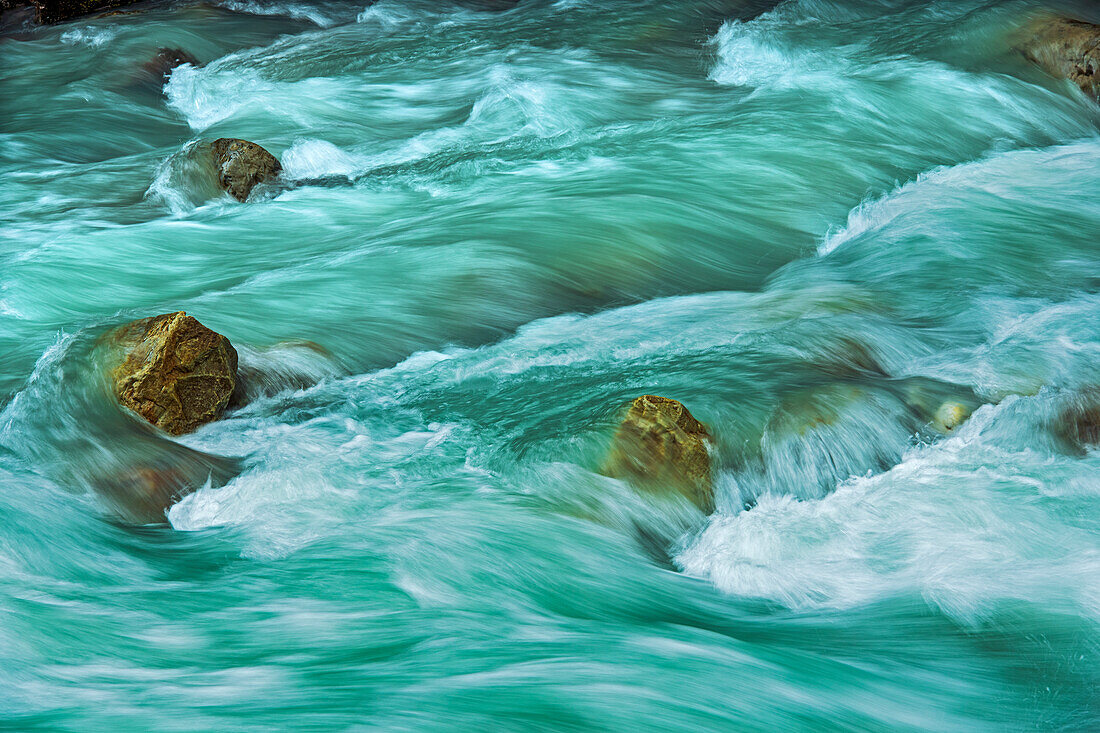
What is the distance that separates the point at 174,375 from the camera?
4762 mm

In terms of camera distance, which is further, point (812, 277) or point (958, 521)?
point (812, 277)

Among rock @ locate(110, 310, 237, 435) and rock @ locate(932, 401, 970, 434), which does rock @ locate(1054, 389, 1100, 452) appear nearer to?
rock @ locate(932, 401, 970, 434)

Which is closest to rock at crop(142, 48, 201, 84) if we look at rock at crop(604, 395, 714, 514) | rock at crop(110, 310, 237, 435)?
rock at crop(110, 310, 237, 435)

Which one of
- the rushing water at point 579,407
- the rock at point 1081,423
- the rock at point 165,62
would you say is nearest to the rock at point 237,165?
the rushing water at point 579,407

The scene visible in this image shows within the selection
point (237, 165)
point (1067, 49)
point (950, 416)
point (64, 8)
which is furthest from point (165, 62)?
point (950, 416)

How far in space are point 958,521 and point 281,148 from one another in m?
6.78

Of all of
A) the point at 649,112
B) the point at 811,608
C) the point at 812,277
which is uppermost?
the point at 649,112

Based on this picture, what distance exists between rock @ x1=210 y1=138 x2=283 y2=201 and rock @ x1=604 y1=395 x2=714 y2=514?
4.90 meters

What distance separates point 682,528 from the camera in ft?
13.7

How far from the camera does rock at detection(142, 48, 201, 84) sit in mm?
11680

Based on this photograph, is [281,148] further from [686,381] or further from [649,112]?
[686,381]

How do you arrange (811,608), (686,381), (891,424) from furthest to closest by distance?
(686,381) → (891,424) → (811,608)

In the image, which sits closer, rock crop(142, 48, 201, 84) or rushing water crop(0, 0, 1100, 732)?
rushing water crop(0, 0, 1100, 732)

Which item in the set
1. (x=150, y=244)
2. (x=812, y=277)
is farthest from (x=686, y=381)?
(x=150, y=244)
